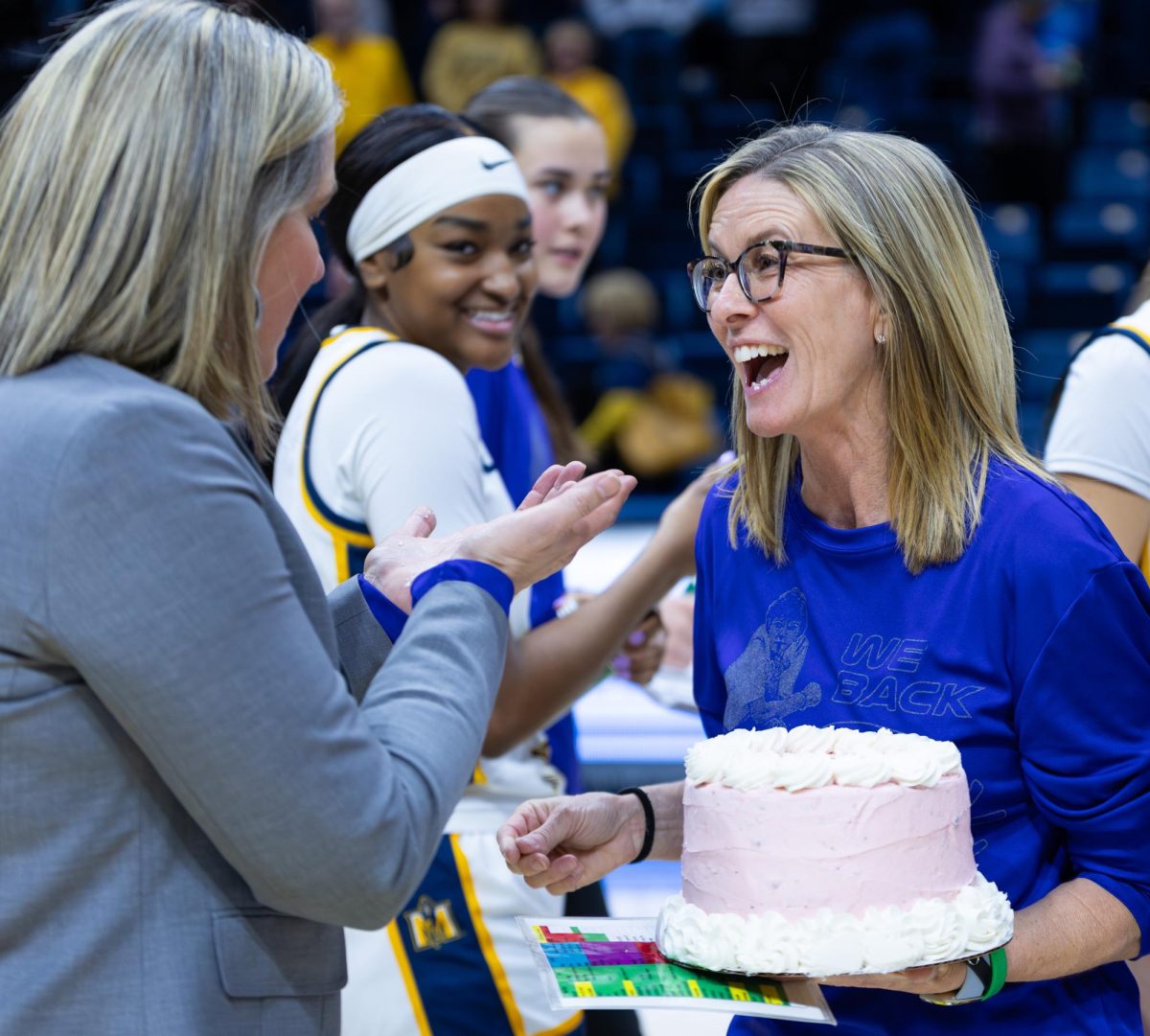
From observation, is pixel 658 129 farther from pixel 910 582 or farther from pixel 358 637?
pixel 358 637

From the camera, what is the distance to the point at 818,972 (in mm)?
1632

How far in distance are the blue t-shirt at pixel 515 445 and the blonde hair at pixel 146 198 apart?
1425 mm

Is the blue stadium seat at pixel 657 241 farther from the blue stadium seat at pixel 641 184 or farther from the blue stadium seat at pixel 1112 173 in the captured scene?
the blue stadium seat at pixel 1112 173

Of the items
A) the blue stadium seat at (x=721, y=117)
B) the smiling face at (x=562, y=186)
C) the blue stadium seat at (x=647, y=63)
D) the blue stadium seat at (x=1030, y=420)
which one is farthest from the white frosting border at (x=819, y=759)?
the blue stadium seat at (x=647, y=63)

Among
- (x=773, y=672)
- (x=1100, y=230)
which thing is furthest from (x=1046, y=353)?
(x=773, y=672)

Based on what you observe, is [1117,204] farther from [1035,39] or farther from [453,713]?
[453,713]

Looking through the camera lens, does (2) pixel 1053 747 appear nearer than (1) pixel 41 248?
No

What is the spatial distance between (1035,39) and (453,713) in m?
11.6

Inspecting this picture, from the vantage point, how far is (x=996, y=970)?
5.56 feet

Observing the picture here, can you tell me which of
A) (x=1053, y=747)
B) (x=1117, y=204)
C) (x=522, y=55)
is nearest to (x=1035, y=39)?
(x=1117, y=204)

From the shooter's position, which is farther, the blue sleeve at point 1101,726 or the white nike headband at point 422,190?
the white nike headband at point 422,190

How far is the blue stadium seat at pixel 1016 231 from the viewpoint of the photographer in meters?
11.9

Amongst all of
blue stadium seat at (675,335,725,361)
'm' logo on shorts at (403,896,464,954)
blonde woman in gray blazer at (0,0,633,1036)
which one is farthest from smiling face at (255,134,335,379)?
blue stadium seat at (675,335,725,361)

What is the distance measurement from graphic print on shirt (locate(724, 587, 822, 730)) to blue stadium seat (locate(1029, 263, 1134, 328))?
31.7 feet
